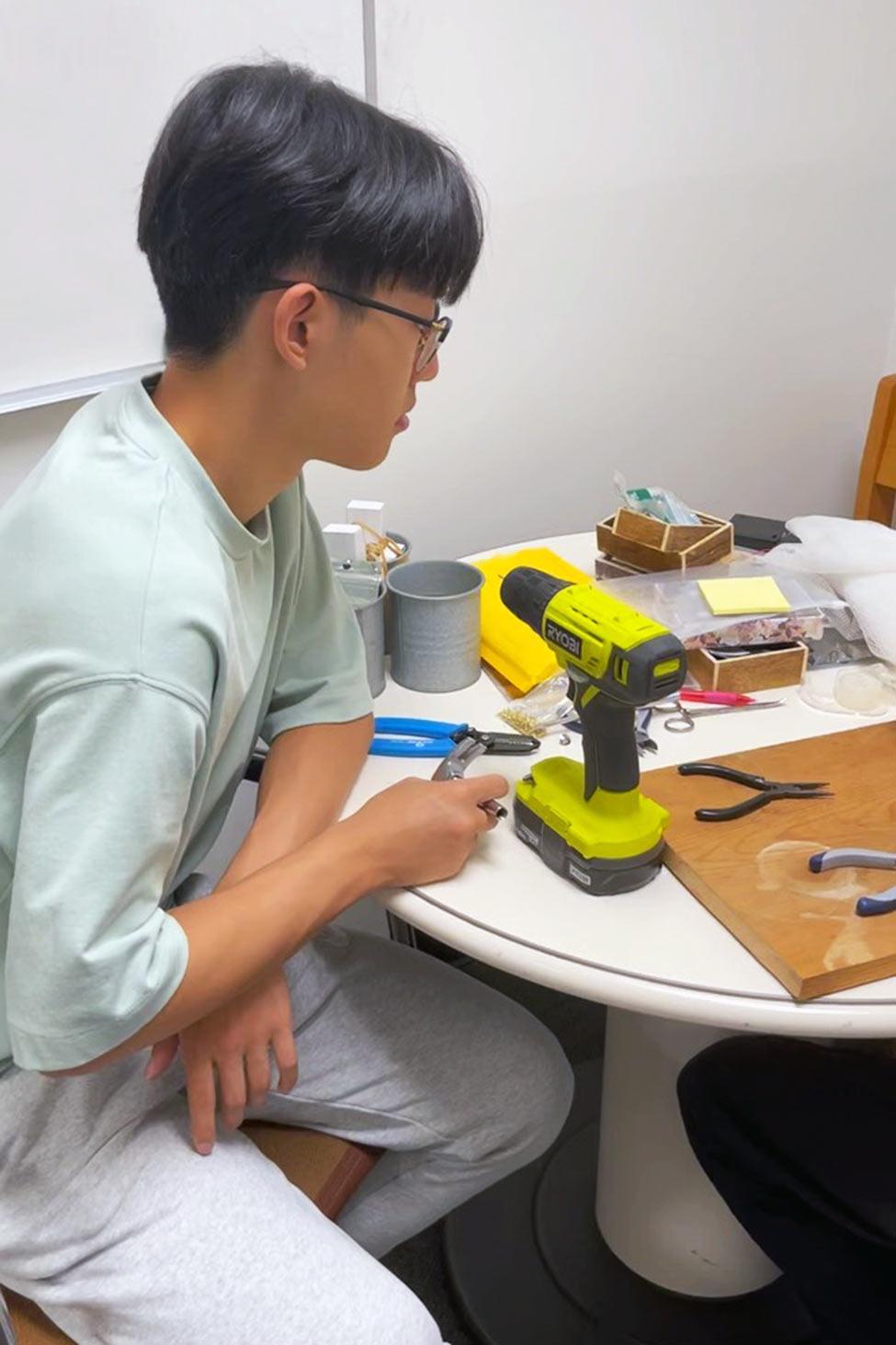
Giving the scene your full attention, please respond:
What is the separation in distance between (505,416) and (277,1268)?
1.20 metres

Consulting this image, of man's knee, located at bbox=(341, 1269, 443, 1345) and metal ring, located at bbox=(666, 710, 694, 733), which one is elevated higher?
metal ring, located at bbox=(666, 710, 694, 733)

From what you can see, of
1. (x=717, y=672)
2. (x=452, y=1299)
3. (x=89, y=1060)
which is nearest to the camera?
(x=89, y=1060)

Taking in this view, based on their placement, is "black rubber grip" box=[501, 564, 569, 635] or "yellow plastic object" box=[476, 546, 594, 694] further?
"yellow plastic object" box=[476, 546, 594, 694]

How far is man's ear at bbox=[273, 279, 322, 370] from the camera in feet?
2.53

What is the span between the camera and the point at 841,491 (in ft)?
7.02

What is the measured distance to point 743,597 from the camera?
1151mm

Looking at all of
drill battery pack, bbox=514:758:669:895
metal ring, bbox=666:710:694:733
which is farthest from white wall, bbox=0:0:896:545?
drill battery pack, bbox=514:758:669:895

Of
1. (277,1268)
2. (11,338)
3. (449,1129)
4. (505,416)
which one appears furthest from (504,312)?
(277,1268)

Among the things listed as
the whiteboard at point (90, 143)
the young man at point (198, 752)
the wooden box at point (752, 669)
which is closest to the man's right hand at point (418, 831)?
the young man at point (198, 752)

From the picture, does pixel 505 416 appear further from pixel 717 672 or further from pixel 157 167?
pixel 157 167

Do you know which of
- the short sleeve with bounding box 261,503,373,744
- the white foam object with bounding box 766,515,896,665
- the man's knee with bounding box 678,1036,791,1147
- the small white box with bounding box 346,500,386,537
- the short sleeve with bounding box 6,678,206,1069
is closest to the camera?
the short sleeve with bounding box 6,678,206,1069

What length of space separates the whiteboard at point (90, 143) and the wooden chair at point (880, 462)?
99 cm

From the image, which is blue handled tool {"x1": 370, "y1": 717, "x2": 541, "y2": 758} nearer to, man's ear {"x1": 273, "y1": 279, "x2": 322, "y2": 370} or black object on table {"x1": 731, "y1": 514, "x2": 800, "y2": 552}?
man's ear {"x1": 273, "y1": 279, "x2": 322, "y2": 370}

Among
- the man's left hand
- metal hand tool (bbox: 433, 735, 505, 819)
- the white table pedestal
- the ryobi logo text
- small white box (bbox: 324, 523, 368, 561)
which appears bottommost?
the white table pedestal
